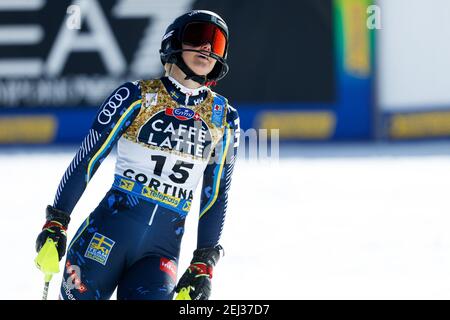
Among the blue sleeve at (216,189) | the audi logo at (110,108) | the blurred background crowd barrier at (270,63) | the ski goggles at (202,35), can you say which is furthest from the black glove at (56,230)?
the blurred background crowd barrier at (270,63)

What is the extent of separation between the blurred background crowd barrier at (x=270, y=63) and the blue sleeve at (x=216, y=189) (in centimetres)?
1001

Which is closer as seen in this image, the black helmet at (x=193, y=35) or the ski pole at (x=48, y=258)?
the ski pole at (x=48, y=258)

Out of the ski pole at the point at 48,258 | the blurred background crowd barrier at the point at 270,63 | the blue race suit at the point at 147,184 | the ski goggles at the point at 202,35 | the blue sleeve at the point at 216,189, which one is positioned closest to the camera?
the ski pole at the point at 48,258

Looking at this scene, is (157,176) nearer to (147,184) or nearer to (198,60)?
(147,184)

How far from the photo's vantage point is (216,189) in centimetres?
465

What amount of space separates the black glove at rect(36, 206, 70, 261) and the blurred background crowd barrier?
10356 mm

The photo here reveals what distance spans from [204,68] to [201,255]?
2.90 feet

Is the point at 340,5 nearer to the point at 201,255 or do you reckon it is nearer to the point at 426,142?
the point at 426,142

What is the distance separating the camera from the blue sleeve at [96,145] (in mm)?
4355

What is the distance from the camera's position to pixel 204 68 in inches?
178

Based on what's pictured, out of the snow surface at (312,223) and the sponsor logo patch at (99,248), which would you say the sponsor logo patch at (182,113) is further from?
the snow surface at (312,223)

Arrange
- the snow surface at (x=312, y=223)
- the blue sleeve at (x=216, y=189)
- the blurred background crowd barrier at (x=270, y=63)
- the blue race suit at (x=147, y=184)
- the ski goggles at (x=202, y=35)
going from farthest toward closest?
the blurred background crowd barrier at (x=270, y=63) < the snow surface at (x=312, y=223) < the blue sleeve at (x=216, y=189) < the ski goggles at (x=202, y=35) < the blue race suit at (x=147, y=184)

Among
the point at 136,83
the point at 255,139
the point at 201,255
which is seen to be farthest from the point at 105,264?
the point at 255,139

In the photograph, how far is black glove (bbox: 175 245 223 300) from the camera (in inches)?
172
